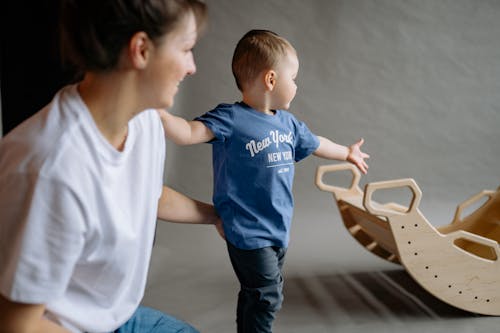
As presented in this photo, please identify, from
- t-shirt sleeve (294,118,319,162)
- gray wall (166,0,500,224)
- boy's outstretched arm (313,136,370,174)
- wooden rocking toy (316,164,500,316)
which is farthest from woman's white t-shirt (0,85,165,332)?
gray wall (166,0,500,224)

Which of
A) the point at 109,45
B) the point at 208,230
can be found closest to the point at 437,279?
the point at 208,230

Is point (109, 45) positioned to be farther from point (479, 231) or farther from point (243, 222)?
point (479, 231)

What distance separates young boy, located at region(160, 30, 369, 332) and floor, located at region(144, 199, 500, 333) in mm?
425

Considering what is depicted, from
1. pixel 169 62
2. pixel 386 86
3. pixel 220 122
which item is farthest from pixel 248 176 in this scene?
pixel 386 86

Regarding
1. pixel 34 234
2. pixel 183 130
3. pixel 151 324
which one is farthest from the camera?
pixel 183 130

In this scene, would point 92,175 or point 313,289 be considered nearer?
point 92,175

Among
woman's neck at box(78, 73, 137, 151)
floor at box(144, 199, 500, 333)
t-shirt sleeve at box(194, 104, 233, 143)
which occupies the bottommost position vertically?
floor at box(144, 199, 500, 333)

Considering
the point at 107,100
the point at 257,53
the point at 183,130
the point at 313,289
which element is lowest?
the point at 313,289

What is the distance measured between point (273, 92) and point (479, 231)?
1.22 meters

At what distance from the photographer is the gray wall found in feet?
9.96

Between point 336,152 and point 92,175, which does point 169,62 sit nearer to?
point 92,175

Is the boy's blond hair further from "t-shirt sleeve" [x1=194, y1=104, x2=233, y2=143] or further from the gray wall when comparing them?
the gray wall

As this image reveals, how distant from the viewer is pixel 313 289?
88.8 inches

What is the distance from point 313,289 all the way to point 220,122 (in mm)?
1028
